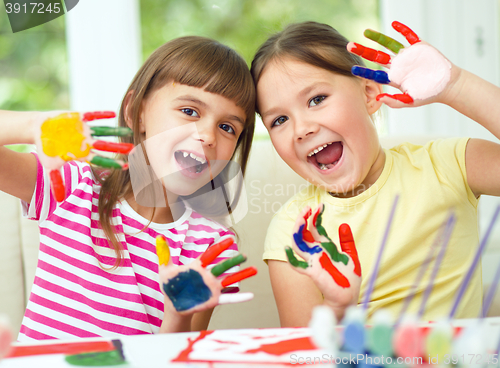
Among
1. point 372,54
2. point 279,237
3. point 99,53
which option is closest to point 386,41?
point 372,54

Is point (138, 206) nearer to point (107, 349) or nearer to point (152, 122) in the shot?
point (152, 122)

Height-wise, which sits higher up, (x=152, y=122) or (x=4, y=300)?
(x=152, y=122)

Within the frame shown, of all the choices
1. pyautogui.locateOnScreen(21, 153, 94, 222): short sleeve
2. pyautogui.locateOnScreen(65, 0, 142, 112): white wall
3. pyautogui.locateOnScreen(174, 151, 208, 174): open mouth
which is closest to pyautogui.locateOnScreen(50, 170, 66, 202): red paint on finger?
pyautogui.locateOnScreen(21, 153, 94, 222): short sleeve

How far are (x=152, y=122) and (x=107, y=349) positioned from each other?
597 millimetres

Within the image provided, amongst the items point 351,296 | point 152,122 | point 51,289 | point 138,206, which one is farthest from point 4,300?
point 351,296

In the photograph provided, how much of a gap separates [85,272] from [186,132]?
1.21 ft

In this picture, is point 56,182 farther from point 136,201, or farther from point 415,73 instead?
point 415,73

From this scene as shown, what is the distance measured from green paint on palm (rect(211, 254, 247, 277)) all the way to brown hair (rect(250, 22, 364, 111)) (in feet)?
1.75

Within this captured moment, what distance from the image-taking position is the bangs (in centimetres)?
92

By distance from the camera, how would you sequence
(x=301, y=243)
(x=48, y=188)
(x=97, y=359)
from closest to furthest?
(x=97, y=359)
(x=301, y=243)
(x=48, y=188)

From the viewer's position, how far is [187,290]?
62 centimetres

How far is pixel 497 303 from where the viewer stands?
A: 119 centimetres

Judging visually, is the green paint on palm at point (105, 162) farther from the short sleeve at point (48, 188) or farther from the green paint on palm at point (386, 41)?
the green paint on palm at point (386, 41)

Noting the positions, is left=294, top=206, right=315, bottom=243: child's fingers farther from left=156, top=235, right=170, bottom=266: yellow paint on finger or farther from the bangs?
the bangs
